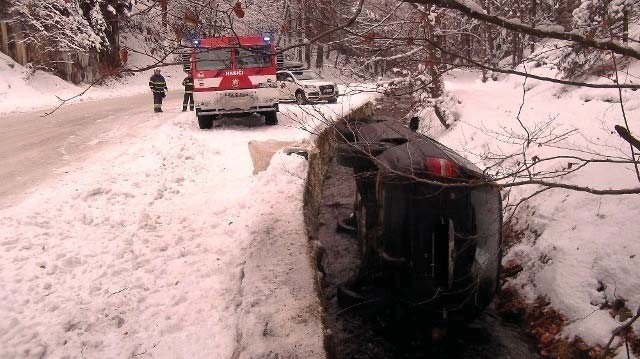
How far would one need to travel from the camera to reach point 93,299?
4.46 m

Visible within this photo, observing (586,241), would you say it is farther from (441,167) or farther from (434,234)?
(441,167)

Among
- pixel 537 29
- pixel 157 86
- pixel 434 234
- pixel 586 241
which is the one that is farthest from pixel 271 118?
pixel 537 29

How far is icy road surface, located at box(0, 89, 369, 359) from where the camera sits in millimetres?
3873

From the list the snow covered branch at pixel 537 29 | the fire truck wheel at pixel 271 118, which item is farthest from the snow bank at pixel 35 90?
the snow covered branch at pixel 537 29

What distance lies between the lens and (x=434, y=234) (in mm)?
3559

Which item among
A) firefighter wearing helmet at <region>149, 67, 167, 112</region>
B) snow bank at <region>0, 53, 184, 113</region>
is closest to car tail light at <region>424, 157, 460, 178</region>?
firefighter wearing helmet at <region>149, 67, 167, 112</region>

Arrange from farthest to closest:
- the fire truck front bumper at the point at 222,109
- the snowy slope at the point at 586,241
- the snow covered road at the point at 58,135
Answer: the fire truck front bumper at the point at 222,109, the snow covered road at the point at 58,135, the snowy slope at the point at 586,241

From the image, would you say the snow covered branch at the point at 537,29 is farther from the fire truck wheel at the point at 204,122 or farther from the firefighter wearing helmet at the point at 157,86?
the firefighter wearing helmet at the point at 157,86

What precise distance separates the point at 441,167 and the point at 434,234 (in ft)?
1.79

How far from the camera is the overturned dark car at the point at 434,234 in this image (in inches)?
137

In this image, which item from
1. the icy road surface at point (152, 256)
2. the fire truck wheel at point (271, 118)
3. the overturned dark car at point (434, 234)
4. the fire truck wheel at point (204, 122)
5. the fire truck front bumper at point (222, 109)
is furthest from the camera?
the fire truck wheel at point (271, 118)

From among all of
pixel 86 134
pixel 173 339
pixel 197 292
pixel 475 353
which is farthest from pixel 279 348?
pixel 86 134

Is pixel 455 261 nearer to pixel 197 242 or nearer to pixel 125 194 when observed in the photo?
pixel 197 242

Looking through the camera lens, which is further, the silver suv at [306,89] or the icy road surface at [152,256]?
the silver suv at [306,89]
